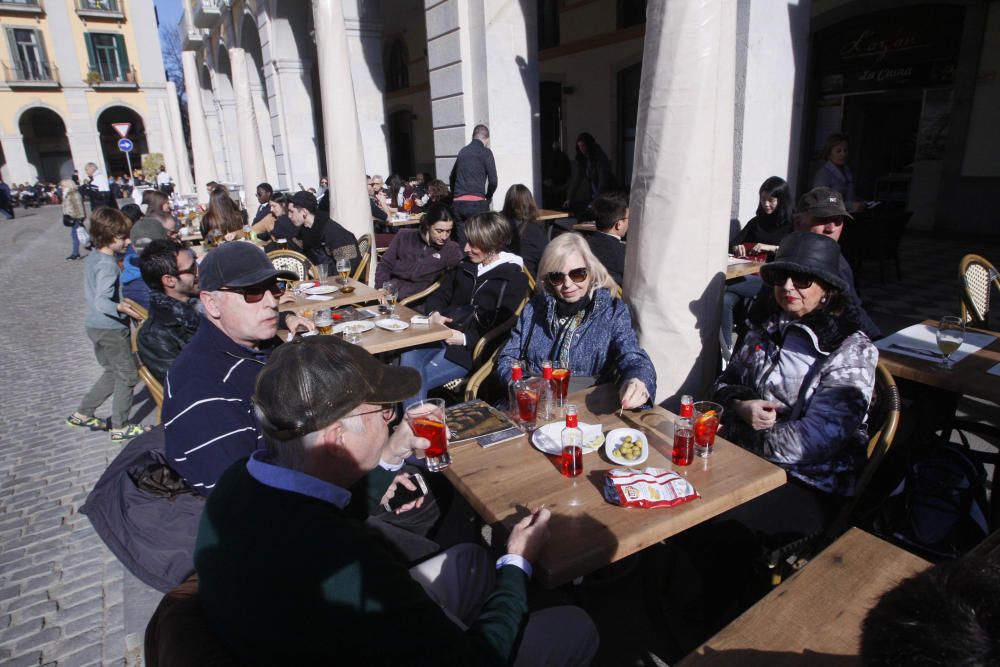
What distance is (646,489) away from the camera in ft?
5.95

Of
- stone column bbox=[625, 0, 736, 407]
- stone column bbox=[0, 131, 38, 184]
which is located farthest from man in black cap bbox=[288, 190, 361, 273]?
stone column bbox=[0, 131, 38, 184]

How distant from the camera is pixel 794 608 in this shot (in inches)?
54.1

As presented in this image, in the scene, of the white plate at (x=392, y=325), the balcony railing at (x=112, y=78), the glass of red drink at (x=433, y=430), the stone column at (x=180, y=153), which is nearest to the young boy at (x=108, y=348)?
the white plate at (x=392, y=325)

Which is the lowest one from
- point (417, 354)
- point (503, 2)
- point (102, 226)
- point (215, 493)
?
point (417, 354)

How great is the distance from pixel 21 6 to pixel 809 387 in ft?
147

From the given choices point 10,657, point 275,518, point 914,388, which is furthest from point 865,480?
point 10,657

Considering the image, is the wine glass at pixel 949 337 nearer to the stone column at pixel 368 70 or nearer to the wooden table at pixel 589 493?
the wooden table at pixel 589 493

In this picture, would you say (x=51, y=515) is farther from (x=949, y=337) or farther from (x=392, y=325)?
(x=949, y=337)

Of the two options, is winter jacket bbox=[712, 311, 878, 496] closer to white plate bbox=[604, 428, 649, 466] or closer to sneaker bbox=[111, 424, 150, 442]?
white plate bbox=[604, 428, 649, 466]

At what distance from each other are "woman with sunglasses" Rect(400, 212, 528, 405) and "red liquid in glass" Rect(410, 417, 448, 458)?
1672 millimetres

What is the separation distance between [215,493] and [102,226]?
446 centimetres

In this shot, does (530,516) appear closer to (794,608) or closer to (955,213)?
(794,608)

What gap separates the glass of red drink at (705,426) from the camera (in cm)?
201

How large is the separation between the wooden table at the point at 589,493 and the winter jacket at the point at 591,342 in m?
0.62
